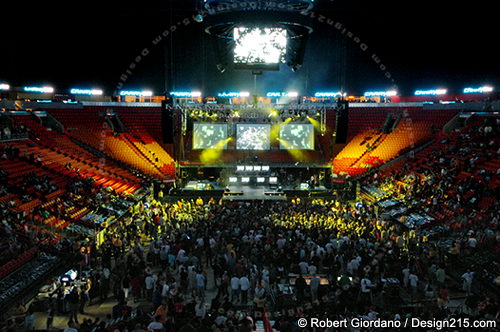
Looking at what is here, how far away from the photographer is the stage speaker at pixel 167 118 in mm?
24427

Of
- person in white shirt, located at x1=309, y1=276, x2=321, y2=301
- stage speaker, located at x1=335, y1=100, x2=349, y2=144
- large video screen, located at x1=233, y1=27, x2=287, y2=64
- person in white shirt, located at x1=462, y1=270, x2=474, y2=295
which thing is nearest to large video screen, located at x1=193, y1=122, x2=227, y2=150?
stage speaker, located at x1=335, y1=100, x2=349, y2=144

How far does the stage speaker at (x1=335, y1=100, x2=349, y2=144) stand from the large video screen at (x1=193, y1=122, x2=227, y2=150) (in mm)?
10772

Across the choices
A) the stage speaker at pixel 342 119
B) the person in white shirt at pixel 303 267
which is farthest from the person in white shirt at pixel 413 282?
the stage speaker at pixel 342 119

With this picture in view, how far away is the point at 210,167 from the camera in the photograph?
107ft

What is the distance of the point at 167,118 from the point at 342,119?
33.5ft

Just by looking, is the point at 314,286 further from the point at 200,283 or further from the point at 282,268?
the point at 200,283

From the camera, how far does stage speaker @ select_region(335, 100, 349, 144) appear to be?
81.1 ft

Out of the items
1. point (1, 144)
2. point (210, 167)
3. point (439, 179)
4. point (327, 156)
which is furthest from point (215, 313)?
point (327, 156)

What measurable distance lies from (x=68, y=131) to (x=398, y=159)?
24227mm

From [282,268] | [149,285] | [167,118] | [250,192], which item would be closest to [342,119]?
[250,192]

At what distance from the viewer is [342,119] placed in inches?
996

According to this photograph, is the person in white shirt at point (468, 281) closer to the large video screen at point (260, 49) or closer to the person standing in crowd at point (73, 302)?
the person standing in crowd at point (73, 302)

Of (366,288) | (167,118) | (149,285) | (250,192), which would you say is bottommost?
(149,285)

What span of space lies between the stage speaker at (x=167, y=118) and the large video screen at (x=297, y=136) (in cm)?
1092
